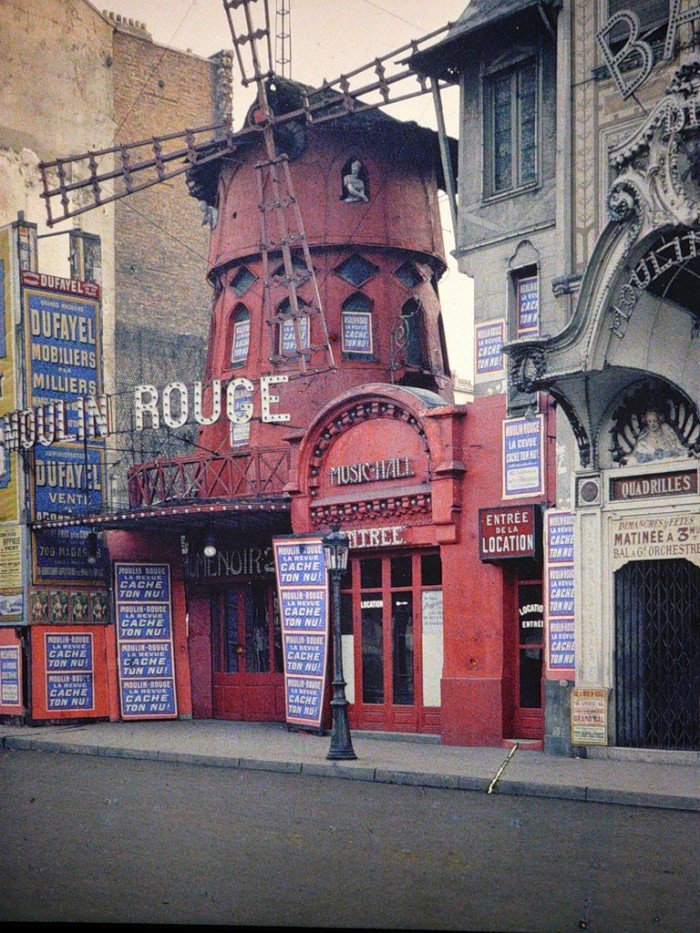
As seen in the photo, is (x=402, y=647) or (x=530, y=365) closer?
(x=530, y=365)

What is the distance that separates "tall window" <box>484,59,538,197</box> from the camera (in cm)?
2158

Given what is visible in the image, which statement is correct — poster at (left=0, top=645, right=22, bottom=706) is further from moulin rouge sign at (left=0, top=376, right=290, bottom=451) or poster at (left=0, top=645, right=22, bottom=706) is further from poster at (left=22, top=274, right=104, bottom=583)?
moulin rouge sign at (left=0, top=376, right=290, bottom=451)

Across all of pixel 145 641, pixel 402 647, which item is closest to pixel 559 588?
pixel 402 647

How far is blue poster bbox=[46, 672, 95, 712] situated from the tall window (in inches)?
462

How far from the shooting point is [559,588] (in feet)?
64.8

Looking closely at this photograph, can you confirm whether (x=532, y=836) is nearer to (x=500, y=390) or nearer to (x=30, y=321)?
(x=500, y=390)

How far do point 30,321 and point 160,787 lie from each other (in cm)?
1260

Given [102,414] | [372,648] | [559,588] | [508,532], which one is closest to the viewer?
[559,588]

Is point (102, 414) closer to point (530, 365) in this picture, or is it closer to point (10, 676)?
point (10, 676)

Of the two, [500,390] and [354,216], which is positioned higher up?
[354,216]

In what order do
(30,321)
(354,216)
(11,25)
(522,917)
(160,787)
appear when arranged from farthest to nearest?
(11,25) → (354,216) → (30,321) → (160,787) → (522,917)

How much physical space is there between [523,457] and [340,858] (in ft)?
36.2

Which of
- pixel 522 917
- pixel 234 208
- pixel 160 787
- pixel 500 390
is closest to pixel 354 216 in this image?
pixel 234 208

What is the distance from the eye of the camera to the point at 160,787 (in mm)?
16016
